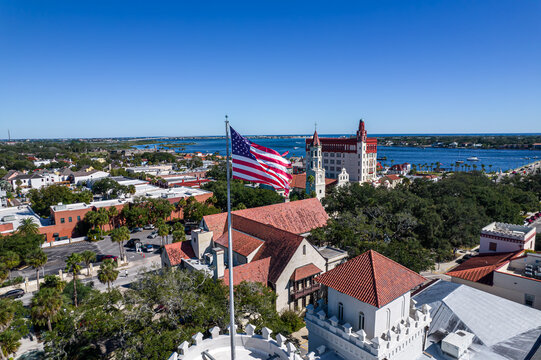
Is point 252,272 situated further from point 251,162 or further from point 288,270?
point 251,162

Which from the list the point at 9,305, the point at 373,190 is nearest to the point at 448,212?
the point at 373,190

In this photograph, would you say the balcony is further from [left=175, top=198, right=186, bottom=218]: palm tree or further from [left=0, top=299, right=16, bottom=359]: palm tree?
[left=175, top=198, right=186, bottom=218]: palm tree

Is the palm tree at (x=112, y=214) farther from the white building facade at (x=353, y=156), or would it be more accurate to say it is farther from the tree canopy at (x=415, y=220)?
the white building facade at (x=353, y=156)

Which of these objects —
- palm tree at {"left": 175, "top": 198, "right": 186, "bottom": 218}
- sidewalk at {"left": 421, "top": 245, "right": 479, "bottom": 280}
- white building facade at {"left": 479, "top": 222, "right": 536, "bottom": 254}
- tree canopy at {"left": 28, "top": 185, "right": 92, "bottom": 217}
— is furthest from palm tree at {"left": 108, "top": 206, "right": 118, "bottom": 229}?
white building facade at {"left": 479, "top": 222, "right": 536, "bottom": 254}

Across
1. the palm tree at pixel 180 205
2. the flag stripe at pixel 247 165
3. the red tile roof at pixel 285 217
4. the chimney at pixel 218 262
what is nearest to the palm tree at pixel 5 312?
the chimney at pixel 218 262

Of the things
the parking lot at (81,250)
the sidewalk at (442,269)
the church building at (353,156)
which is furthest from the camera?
the church building at (353,156)

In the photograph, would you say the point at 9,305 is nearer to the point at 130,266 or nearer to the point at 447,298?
the point at 130,266
